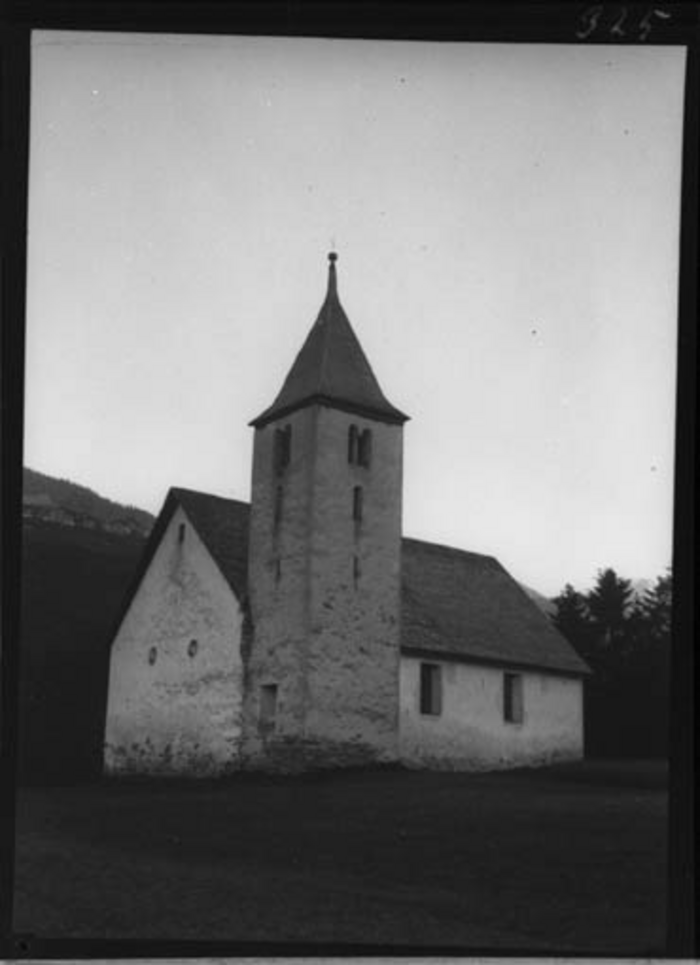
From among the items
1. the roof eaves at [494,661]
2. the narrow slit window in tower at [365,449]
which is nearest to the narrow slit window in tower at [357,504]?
the narrow slit window in tower at [365,449]

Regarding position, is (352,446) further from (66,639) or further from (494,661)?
(494,661)

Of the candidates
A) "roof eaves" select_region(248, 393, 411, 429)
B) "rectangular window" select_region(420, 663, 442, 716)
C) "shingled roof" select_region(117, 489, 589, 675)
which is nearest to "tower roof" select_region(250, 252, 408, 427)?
"roof eaves" select_region(248, 393, 411, 429)

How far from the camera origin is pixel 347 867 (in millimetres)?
11008

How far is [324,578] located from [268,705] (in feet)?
5.36

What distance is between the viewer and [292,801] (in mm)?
12656

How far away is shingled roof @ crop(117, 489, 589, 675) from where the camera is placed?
13.8 metres

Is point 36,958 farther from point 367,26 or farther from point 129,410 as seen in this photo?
point 367,26

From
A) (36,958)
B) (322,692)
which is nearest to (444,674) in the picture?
(322,692)

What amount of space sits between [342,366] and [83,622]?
3.77 m

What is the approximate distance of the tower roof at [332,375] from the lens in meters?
12.0

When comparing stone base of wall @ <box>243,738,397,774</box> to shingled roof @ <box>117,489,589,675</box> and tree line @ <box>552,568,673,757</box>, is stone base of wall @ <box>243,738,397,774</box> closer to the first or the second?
shingled roof @ <box>117,489,589,675</box>

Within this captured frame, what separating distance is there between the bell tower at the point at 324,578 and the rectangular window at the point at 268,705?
22 millimetres

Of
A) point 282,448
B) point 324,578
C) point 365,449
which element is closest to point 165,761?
point 324,578

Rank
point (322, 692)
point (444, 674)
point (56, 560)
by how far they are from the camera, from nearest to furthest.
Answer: point (56, 560) < point (322, 692) < point (444, 674)
